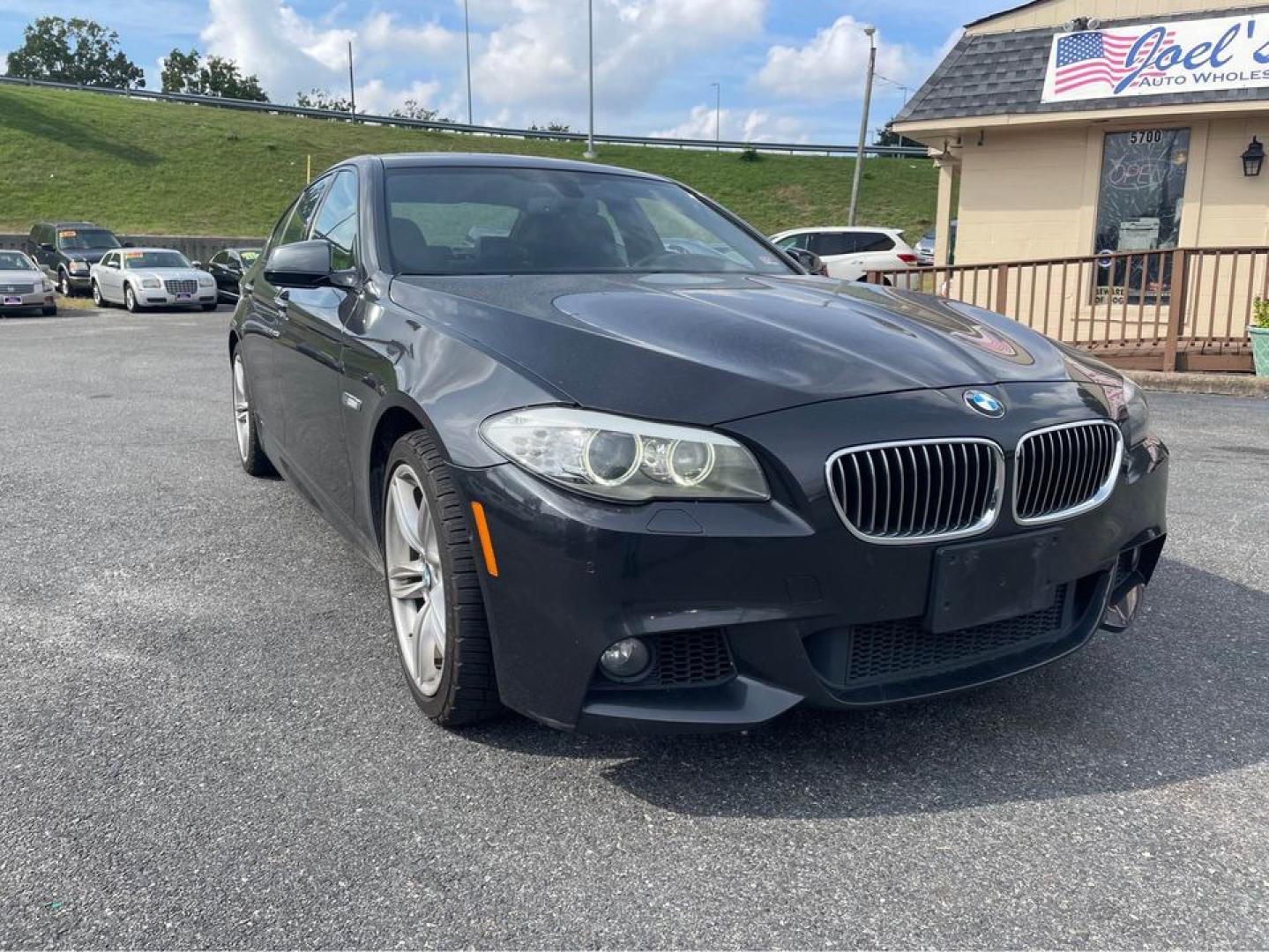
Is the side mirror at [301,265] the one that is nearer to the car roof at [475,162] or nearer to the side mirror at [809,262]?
the car roof at [475,162]

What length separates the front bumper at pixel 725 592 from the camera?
7.44 feet

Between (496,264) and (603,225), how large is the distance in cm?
56

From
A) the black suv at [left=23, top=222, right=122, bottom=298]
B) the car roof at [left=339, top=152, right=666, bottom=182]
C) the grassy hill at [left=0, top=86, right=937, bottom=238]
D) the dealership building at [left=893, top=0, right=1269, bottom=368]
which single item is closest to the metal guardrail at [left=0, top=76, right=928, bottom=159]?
the grassy hill at [left=0, top=86, right=937, bottom=238]

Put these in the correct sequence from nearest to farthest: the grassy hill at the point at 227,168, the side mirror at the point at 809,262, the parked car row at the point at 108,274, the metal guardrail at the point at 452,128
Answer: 1. the side mirror at the point at 809,262
2. the parked car row at the point at 108,274
3. the grassy hill at the point at 227,168
4. the metal guardrail at the point at 452,128

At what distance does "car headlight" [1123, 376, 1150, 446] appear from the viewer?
2.97 m

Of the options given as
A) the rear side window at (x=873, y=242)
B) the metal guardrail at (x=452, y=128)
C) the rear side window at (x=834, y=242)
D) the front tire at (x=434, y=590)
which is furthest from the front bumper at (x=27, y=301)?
the metal guardrail at (x=452, y=128)

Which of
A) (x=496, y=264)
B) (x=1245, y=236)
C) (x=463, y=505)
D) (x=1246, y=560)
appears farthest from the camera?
(x=1245, y=236)

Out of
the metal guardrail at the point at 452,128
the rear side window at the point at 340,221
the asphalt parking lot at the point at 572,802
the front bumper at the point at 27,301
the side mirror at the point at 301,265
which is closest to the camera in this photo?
the asphalt parking lot at the point at 572,802

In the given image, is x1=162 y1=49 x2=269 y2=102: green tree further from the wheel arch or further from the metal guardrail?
the wheel arch

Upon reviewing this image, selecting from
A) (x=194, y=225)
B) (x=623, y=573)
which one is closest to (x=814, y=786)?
(x=623, y=573)

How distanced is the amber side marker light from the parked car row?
1668 centimetres

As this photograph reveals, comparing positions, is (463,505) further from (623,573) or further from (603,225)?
(603,225)

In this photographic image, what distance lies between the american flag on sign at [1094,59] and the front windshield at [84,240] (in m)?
21.7

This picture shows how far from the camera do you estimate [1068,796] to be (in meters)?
2.53
